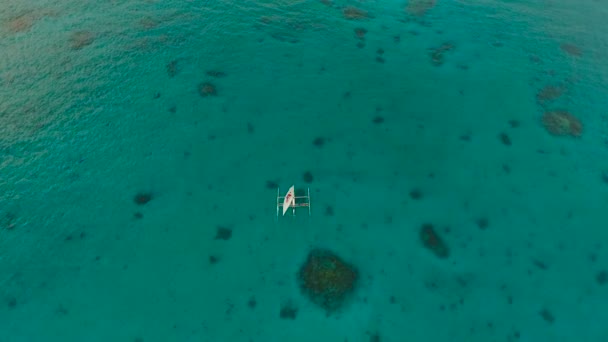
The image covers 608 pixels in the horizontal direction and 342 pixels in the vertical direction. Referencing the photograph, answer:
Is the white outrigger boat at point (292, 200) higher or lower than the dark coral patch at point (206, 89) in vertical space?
lower

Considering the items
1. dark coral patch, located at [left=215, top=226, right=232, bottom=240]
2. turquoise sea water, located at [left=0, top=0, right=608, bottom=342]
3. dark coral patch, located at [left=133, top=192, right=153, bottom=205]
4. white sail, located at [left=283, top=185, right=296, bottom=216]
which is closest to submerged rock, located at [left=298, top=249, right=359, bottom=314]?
turquoise sea water, located at [left=0, top=0, right=608, bottom=342]

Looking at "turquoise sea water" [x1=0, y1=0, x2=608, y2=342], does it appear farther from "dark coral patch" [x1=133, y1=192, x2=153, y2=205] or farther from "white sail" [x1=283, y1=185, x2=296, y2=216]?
"white sail" [x1=283, y1=185, x2=296, y2=216]

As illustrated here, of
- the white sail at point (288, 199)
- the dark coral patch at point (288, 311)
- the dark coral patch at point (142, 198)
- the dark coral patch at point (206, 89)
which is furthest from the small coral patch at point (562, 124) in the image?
the dark coral patch at point (142, 198)

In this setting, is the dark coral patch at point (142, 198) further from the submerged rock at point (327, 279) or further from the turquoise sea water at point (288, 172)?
the submerged rock at point (327, 279)

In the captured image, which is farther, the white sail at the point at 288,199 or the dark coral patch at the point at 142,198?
the dark coral patch at the point at 142,198

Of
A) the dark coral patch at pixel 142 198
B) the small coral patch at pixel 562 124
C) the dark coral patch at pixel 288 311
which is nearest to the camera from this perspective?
the dark coral patch at pixel 288 311

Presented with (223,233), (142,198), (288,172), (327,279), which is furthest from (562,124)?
(142,198)
